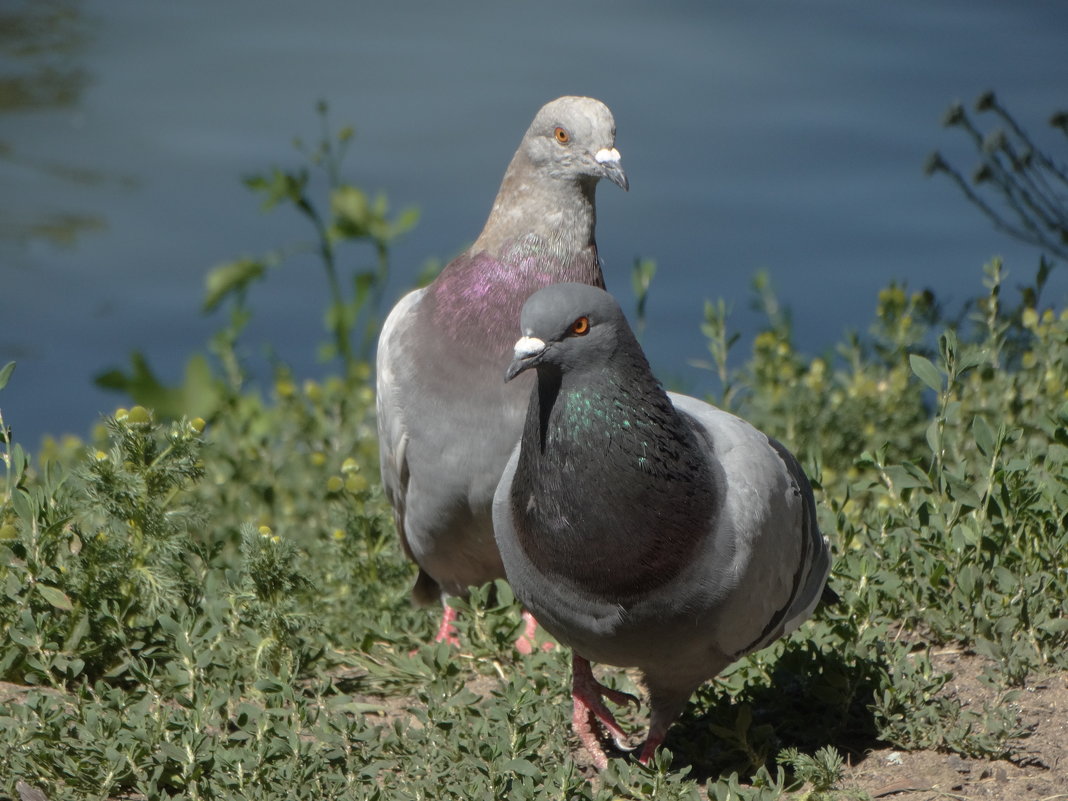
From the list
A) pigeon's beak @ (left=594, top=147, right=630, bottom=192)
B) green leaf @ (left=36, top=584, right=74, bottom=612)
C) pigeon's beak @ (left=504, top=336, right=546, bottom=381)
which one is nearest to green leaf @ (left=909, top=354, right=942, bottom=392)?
pigeon's beak @ (left=594, top=147, right=630, bottom=192)

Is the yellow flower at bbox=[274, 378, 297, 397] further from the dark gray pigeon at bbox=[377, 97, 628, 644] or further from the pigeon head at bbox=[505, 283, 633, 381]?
the pigeon head at bbox=[505, 283, 633, 381]

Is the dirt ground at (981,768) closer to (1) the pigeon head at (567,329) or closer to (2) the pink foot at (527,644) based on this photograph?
(2) the pink foot at (527,644)

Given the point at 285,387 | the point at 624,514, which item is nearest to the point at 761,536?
the point at 624,514

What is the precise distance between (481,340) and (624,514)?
0.96 metres

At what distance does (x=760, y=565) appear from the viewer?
2771 millimetres

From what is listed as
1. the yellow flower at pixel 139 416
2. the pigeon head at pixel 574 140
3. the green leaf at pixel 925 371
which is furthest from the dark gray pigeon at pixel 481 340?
the green leaf at pixel 925 371

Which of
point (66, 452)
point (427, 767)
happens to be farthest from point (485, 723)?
point (66, 452)

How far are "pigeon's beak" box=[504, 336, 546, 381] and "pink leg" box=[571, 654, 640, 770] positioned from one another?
84 centimetres

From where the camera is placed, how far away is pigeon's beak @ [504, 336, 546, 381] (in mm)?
2598

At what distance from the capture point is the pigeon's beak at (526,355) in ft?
8.52

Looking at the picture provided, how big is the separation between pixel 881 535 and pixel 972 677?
0.50 m

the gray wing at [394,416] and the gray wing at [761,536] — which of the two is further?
the gray wing at [394,416]

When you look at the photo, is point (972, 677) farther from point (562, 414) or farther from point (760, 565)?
point (562, 414)

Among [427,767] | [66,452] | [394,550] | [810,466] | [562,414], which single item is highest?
[562,414]
